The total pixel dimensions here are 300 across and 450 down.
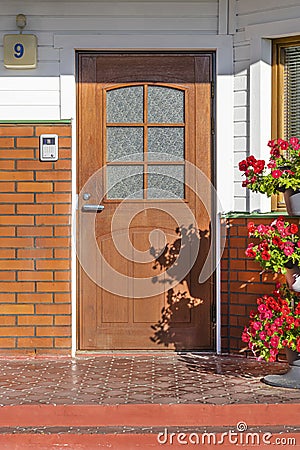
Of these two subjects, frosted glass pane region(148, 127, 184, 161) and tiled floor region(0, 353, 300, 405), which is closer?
tiled floor region(0, 353, 300, 405)

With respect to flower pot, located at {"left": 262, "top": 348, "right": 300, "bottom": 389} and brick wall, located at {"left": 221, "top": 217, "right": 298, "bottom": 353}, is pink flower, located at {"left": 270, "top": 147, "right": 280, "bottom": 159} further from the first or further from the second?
flower pot, located at {"left": 262, "top": 348, "right": 300, "bottom": 389}

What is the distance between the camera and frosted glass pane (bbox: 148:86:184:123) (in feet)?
22.7

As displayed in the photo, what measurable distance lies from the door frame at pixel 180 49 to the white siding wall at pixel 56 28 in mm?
55

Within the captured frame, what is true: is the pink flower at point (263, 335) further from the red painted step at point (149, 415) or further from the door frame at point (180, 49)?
the door frame at point (180, 49)

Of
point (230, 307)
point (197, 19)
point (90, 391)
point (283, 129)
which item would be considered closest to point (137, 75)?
point (197, 19)

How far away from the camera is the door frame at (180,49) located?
6.82 metres

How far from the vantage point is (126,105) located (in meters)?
6.91

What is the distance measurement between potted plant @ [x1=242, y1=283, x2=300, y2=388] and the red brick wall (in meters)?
0.75

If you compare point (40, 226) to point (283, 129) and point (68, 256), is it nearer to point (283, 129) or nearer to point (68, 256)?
point (68, 256)

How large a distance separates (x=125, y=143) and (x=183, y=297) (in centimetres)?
131

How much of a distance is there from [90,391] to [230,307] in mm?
1605

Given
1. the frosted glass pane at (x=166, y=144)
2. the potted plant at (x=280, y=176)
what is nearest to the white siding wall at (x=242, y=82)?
the frosted glass pane at (x=166, y=144)

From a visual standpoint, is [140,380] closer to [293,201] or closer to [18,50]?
[293,201]

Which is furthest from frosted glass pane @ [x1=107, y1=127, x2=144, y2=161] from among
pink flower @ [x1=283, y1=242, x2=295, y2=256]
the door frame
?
pink flower @ [x1=283, y1=242, x2=295, y2=256]
